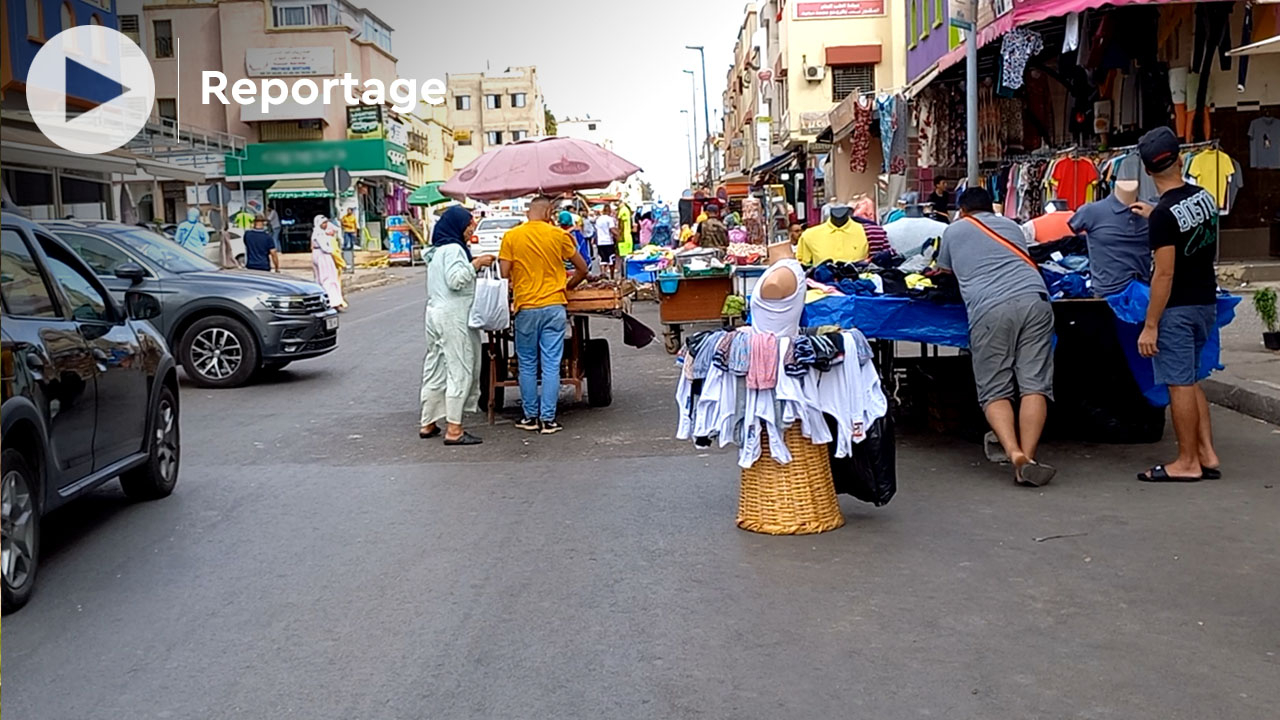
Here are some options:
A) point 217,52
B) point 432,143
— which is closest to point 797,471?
point 217,52

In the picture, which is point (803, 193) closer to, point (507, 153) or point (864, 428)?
point (507, 153)

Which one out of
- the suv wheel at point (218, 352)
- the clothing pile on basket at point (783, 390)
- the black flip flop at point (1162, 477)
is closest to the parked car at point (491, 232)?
the suv wheel at point (218, 352)

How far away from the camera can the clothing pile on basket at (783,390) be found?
22.4 feet

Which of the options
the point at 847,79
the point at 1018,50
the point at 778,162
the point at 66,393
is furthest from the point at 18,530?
the point at 847,79

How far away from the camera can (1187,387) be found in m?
7.87

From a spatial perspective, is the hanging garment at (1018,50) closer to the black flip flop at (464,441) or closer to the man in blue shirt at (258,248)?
the black flip flop at (464,441)

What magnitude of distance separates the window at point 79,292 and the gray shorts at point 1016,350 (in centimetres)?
530

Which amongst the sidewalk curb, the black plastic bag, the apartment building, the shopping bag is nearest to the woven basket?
the black plastic bag

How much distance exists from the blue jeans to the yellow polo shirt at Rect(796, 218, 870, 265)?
3513mm

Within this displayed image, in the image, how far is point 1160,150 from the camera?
24.9ft

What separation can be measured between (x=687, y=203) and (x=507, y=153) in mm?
23623

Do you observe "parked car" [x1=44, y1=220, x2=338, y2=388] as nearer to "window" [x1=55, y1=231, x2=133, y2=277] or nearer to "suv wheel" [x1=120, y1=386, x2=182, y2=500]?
"window" [x1=55, y1=231, x2=133, y2=277]

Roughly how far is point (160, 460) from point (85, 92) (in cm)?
2070

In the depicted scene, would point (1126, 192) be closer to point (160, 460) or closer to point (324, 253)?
point (160, 460)
